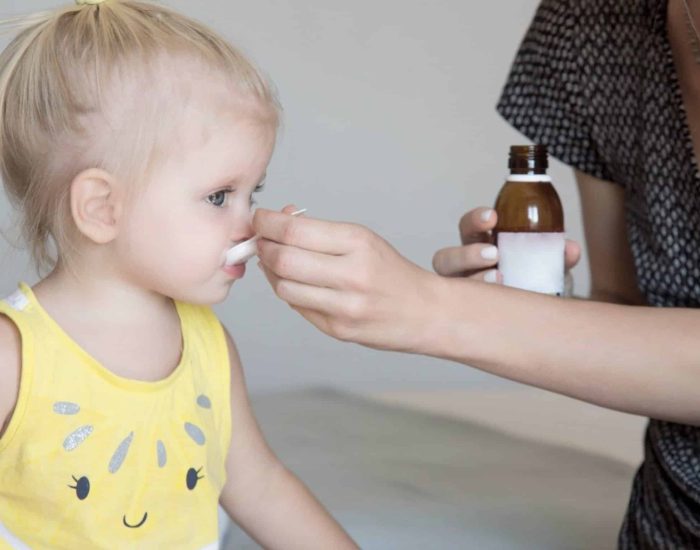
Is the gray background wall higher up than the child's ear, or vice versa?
the child's ear

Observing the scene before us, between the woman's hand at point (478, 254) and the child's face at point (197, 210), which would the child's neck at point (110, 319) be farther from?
the woman's hand at point (478, 254)

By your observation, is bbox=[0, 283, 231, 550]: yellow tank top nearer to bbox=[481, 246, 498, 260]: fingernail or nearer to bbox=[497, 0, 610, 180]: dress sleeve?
bbox=[481, 246, 498, 260]: fingernail

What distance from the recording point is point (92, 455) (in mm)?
1062

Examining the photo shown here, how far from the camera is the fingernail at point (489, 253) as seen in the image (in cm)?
116

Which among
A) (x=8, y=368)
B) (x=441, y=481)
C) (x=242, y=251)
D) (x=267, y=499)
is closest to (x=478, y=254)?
(x=242, y=251)

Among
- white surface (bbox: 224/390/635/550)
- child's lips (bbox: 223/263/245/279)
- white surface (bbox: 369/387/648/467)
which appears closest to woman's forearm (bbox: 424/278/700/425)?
child's lips (bbox: 223/263/245/279)

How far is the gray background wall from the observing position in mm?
2879

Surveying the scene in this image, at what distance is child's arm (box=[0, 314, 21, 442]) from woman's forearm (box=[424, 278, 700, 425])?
0.38 m

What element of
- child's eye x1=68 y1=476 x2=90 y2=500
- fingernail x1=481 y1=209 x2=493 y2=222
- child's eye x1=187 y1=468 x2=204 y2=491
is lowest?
child's eye x1=187 y1=468 x2=204 y2=491

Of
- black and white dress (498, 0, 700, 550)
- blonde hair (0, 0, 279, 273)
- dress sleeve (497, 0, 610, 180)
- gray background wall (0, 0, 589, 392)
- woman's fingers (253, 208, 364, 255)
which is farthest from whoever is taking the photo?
gray background wall (0, 0, 589, 392)

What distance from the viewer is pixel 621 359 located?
109cm

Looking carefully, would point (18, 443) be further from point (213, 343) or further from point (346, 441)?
point (346, 441)

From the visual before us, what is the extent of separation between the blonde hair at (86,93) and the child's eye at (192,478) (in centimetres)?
25

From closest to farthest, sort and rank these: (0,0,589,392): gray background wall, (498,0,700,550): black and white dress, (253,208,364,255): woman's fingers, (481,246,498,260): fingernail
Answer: (253,208,364,255): woman's fingers → (481,246,498,260): fingernail → (498,0,700,550): black and white dress → (0,0,589,392): gray background wall
